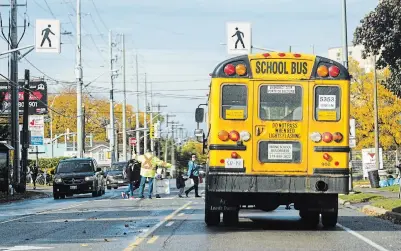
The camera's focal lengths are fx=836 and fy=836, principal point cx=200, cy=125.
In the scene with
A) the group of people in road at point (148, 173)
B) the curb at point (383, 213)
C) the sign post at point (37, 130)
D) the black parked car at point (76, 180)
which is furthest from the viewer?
the sign post at point (37, 130)

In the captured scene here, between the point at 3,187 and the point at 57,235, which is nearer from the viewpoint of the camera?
the point at 57,235

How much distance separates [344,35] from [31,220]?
53.6ft

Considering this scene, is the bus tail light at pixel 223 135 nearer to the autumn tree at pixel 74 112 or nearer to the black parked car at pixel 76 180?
the black parked car at pixel 76 180

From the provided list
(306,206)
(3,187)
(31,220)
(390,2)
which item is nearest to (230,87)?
(306,206)

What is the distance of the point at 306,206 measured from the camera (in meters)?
16.7

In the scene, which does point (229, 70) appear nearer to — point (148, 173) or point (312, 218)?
point (312, 218)

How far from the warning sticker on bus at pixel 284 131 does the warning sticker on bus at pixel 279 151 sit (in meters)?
0.17

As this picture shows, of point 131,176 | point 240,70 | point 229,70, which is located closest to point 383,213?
point 240,70

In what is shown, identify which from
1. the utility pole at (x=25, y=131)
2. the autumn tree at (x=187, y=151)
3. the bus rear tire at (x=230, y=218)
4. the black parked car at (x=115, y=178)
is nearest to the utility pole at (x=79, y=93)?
the black parked car at (x=115, y=178)

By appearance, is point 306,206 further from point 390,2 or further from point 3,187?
point 3,187

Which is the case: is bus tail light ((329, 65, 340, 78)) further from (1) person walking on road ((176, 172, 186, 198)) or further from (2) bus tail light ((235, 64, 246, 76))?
(1) person walking on road ((176, 172, 186, 198))

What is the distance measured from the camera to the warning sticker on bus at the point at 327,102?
632 inches

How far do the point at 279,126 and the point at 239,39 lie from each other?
1726cm

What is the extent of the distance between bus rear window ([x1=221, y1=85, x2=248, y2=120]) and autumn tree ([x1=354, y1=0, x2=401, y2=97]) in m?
14.9
